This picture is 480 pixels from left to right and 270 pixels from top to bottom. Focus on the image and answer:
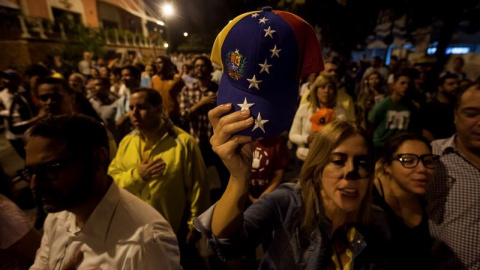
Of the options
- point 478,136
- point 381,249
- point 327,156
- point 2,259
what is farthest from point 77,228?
point 478,136

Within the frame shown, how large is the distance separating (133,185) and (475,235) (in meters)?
2.78

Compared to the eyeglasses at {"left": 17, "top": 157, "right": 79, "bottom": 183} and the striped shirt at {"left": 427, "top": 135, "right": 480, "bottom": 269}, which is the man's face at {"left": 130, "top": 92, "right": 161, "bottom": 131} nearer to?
the eyeglasses at {"left": 17, "top": 157, "right": 79, "bottom": 183}

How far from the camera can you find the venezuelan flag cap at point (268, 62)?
103cm

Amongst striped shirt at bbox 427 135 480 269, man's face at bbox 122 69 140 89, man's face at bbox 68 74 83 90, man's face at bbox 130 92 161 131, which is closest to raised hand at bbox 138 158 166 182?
man's face at bbox 130 92 161 131

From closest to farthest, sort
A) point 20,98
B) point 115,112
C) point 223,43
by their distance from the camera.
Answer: point 223,43
point 20,98
point 115,112

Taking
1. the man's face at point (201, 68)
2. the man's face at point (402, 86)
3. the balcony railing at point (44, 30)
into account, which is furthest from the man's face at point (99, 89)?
the balcony railing at point (44, 30)

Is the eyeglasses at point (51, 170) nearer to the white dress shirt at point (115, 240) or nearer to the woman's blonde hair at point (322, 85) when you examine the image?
the white dress shirt at point (115, 240)

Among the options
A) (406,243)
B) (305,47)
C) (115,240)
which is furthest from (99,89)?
(406,243)

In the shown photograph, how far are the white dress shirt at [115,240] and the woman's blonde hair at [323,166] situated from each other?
927 mm

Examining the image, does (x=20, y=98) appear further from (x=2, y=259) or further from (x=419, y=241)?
(x=419, y=241)

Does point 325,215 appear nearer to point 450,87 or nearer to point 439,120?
point 439,120

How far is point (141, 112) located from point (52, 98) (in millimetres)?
1360

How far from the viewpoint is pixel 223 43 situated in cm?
110

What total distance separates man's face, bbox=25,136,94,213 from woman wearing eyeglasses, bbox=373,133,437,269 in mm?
2146
